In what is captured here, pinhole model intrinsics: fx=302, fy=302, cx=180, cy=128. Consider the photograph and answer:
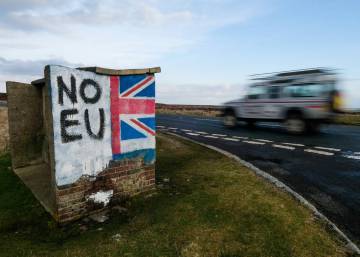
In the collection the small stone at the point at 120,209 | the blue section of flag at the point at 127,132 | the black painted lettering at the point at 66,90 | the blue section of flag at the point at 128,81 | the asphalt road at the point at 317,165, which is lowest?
the small stone at the point at 120,209

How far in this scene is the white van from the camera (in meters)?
13.0

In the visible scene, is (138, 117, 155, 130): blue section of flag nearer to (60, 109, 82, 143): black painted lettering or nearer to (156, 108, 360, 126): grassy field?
(60, 109, 82, 143): black painted lettering

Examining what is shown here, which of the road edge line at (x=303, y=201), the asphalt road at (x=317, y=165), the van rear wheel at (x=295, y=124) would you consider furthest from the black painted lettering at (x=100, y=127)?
the van rear wheel at (x=295, y=124)

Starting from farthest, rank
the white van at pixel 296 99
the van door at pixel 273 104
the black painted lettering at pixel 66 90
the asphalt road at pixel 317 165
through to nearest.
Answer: the van door at pixel 273 104 → the white van at pixel 296 99 → the asphalt road at pixel 317 165 → the black painted lettering at pixel 66 90

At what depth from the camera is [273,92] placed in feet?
48.9

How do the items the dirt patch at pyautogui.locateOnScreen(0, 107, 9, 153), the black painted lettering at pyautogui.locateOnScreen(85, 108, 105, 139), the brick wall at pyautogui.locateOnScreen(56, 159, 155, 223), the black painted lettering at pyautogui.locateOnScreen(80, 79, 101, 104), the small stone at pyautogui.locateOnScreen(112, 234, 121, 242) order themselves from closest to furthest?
the small stone at pyautogui.locateOnScreen(112, 234, 121, 242), the brick wall at pyautogui.locateOnScreen(56, 159, 155, 223), the black painted lettering at pyautogui.locateOnScreen(80, 79, 101, 104), the black painted lettering at pyautogui.locateOnScreen(85, 108, 105, 139), the dirt patch at pyautogui.locateOnScreen(0, 107, 9, 153)

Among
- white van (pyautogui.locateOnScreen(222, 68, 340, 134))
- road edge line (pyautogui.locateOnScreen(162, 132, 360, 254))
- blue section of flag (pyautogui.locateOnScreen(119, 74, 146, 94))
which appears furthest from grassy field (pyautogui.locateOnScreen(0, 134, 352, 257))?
Result: white van (pyautogui.locateOnScreen(222, 68, 340, 134))

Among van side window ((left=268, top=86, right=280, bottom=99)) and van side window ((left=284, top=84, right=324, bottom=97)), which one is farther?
van side window ((left=268, top=86, right=280, bottom=99))

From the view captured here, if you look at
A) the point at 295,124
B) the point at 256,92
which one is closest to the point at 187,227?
the point at 295,124

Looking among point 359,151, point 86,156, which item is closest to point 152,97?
point 86,156

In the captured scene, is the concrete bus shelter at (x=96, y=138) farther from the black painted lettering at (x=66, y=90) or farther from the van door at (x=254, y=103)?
the van door at (x=254, y=103)

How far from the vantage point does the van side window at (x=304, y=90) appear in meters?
13.1

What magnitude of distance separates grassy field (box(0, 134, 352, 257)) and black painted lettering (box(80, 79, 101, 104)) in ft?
6.27

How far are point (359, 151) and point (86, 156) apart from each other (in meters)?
9.00
